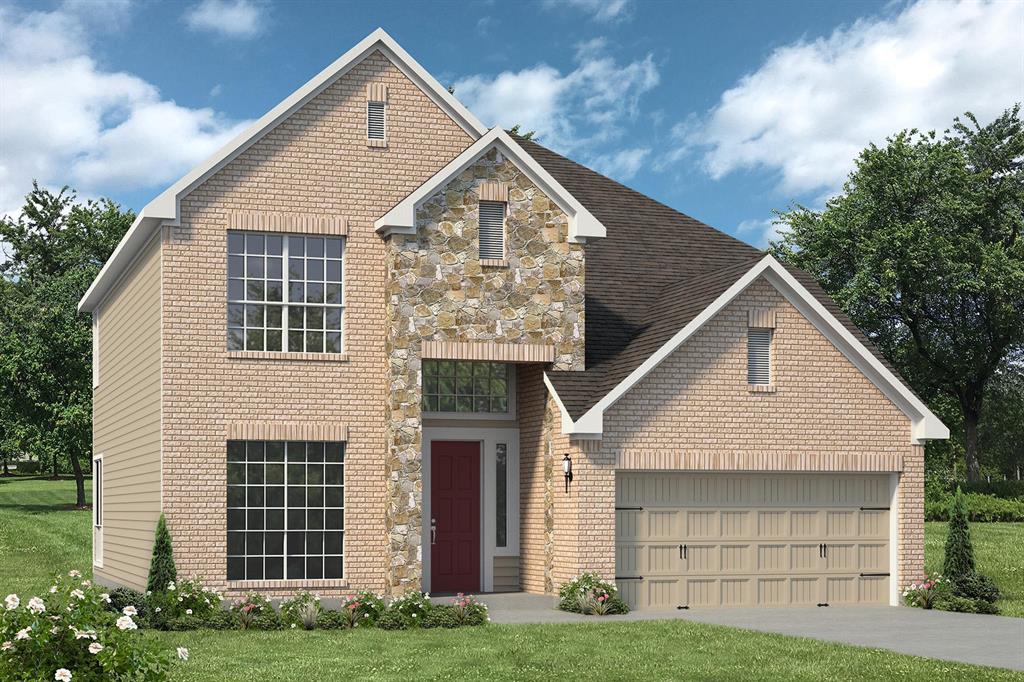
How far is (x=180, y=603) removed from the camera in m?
19.8

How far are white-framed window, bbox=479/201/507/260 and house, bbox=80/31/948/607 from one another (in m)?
0.04

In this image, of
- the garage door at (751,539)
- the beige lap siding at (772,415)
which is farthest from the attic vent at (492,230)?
the garage door at (751,539)

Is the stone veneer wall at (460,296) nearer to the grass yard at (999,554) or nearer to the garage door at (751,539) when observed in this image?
the garage door at (751,539)

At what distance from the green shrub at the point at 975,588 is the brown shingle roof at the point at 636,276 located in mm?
3912

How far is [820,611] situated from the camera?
21.7 meters

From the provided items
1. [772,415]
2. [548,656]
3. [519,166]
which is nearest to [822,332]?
[772,415]

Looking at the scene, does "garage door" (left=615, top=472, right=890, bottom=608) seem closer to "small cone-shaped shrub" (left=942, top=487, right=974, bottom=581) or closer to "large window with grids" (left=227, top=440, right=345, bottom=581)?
"small cone-shaped shrub" (left=942, top=487, right=974, bottom=581)

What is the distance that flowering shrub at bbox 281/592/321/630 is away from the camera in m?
18.4

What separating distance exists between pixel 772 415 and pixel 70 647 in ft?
49.2

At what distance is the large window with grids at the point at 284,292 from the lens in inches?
850

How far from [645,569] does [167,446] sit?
Answer: 26.4ft

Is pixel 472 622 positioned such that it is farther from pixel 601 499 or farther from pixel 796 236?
pixel 796 236

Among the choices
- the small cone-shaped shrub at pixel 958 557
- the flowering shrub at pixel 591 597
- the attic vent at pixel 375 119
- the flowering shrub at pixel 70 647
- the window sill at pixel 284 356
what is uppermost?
the attic vent at pixel 375 119

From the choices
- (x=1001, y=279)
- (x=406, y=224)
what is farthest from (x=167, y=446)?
(x=1001, y=279)
